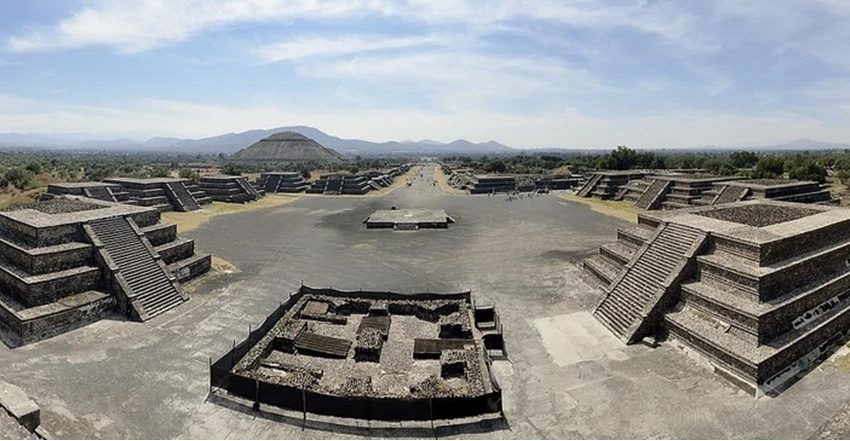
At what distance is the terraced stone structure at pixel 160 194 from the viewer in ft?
162

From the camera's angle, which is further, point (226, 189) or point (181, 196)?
point (226, 189)

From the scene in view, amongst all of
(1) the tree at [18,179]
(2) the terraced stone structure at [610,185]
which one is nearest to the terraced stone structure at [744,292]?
(2) the terraced stone structure at [610,185]

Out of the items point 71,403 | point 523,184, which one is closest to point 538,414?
point 71,403

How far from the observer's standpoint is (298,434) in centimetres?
1259

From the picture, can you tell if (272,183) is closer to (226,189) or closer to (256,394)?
(226,189)

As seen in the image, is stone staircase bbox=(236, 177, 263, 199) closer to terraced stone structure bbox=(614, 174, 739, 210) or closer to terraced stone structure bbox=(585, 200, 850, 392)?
terraced stone structure bbox=(614, 174, 739, 210)

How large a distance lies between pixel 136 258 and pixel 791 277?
94.3 ft

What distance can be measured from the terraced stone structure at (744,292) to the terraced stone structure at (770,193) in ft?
74.3

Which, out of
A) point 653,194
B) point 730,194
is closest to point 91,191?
point 653,194

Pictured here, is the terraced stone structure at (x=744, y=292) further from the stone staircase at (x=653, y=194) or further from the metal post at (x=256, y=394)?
the stone staircase at (x=653, y=194)

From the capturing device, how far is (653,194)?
54.8 meters

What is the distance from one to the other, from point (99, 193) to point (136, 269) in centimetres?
2837

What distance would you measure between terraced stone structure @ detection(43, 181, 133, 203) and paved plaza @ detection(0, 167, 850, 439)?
23079 mm

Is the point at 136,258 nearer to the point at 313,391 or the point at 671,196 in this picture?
the point at 313,391
